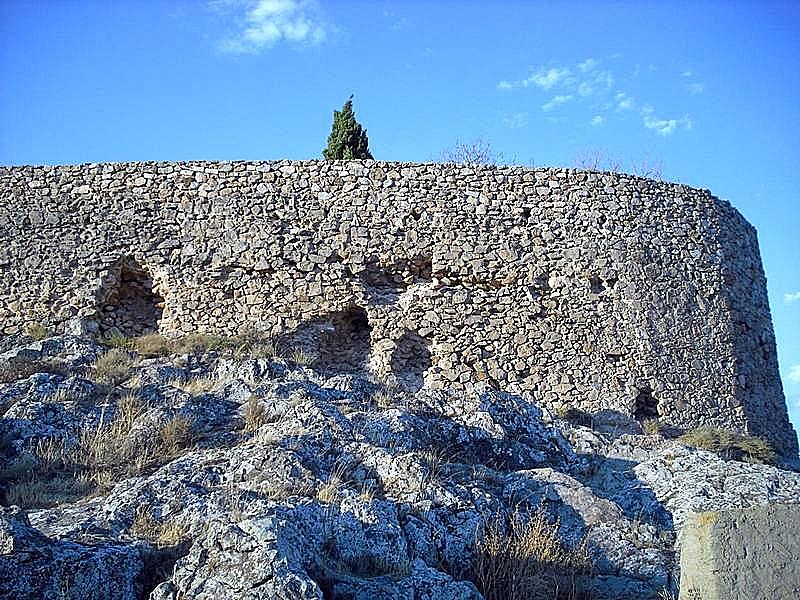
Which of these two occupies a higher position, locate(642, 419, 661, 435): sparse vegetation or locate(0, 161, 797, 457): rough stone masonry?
locate(0, 161, 797, 457): rough stone masonry

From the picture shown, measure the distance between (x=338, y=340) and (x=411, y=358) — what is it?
107cm

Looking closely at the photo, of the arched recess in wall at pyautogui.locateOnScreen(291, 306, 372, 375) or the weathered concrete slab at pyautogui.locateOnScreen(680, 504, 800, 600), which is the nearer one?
the weathered concrete slab at pyautogui.locateOnScreen(680, 504, 800, 600)

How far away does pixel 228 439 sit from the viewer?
8039 mm

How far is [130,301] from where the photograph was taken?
11500 mm

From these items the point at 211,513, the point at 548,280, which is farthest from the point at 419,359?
the point at 211,513

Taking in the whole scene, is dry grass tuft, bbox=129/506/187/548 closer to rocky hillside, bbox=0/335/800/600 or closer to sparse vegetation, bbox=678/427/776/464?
rocky hillside, bbox=0/335/800/600

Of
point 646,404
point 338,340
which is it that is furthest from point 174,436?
point 646,404

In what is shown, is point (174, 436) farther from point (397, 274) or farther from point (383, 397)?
point (397, 274)

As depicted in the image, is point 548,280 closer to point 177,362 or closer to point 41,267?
point 177,362

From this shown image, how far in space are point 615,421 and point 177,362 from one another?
5.76 m

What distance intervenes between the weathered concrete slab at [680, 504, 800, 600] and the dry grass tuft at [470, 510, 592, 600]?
118cm

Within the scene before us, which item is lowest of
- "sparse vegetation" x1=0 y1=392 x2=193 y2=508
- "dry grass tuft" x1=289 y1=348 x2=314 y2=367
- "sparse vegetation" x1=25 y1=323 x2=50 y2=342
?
"sparse vegetation" x1=0 y1=392 x2=193 y2=508

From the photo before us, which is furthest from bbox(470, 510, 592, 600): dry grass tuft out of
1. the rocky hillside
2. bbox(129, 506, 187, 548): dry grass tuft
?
bbox(129, 506, 187, 548): dry grass tuft

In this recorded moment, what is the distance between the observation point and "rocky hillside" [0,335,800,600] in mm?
4875
